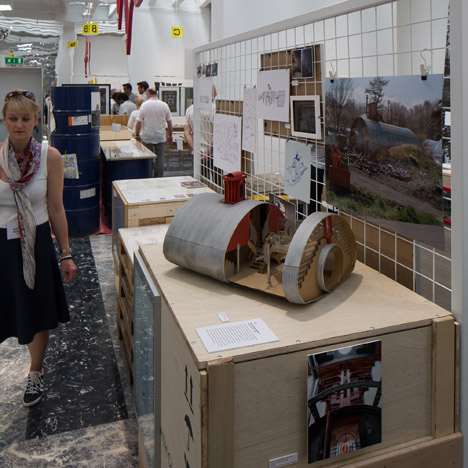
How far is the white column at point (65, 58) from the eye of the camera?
1627cm

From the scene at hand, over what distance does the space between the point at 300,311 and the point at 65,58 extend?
687 inches

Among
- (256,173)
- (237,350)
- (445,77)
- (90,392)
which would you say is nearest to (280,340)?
(237,350)

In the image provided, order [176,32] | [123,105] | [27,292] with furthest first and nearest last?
[176,32], [123,105], [27,292]

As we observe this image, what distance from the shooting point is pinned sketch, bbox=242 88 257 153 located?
2.28m

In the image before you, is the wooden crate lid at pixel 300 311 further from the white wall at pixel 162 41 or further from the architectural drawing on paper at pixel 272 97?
the white wall at pixel 162 41

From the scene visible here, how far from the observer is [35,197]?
2.33 m

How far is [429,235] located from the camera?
1.31 m

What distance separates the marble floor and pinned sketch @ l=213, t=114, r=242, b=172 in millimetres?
1280

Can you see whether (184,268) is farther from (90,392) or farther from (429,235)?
(90,392)

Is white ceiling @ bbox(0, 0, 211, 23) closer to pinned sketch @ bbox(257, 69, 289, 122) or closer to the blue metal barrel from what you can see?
the blue metal barrel

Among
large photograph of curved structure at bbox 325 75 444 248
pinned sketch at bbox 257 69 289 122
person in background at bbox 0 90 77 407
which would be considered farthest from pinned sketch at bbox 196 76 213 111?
large photograph of curved structure at bbox 325 75 444 248

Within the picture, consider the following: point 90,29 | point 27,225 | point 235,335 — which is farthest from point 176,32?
→ point 235,335

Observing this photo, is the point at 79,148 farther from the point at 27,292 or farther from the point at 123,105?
the point at 123,105

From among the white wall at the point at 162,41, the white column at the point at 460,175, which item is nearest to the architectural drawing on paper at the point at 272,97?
the white column at the point at 460,175
